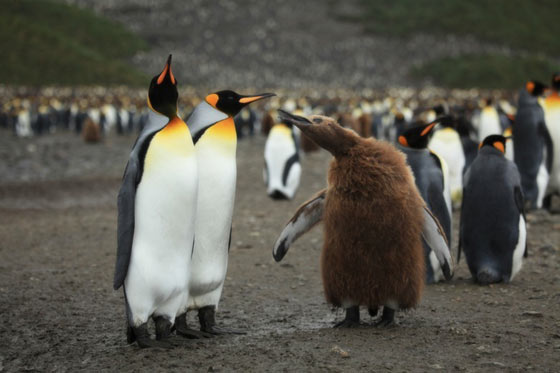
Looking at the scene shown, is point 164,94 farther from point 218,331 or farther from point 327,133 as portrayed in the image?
point 218,331

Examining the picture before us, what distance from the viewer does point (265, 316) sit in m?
4.43

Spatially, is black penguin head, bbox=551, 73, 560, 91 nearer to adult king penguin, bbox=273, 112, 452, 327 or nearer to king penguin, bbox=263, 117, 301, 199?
king penguin, bbox=263, 117, 301, 199

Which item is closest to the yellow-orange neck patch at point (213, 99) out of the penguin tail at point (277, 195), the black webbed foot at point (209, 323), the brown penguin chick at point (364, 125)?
the black webbed foot at point (209, 323)

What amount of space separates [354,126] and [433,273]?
523 inches

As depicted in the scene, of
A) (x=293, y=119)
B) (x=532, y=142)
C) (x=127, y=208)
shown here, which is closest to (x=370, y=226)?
(x=293, y=119)

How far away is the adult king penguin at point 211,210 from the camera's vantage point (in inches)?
151

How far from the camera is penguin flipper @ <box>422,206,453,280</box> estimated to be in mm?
3842

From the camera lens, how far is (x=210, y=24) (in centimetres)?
7306

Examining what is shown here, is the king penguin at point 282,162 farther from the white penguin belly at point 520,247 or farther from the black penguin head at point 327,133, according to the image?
the black penguin head at point 327,133

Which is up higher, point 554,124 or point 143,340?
point 554,124

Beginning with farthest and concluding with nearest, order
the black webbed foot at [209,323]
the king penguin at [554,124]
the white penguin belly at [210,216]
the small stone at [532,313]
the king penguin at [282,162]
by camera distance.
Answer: the king penguin at [282,162], the king penguin at [554,124], the small stone at [532,313], the black webbed foot at [209,323], the white penguin belly at [210,216]

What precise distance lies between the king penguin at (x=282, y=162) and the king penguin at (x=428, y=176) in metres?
4.79

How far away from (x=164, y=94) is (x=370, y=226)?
1.31m

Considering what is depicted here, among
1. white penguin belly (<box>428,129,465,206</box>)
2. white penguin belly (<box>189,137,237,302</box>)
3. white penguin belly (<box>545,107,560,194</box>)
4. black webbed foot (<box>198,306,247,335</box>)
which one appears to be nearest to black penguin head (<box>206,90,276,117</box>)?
white penguin belly (<box>189,137,237,302</box>)
